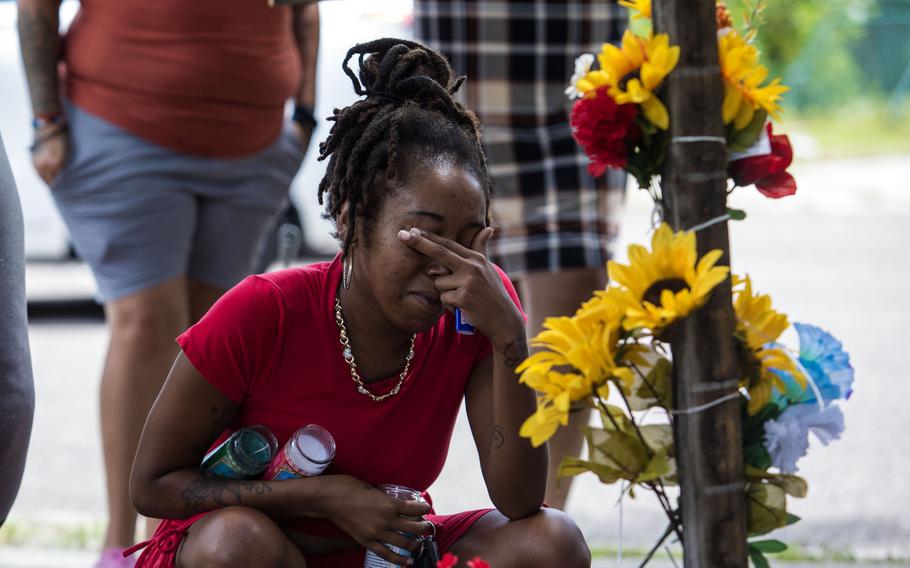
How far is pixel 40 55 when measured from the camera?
3.04 m

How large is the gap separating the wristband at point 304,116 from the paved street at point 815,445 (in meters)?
1.32

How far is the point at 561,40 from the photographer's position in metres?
3.07

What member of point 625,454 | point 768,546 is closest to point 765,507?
point 768,546

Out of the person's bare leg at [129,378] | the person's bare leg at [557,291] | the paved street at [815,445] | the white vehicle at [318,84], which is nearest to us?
the person's bare leg at [129,378]

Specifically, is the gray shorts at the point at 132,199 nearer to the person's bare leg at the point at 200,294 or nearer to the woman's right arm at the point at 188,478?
the person's bare leg at the point at 200,294

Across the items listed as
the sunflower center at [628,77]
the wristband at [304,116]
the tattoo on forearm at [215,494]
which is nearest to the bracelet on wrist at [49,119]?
the wristband at [304,116]

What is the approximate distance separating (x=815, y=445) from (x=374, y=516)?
3004 millimetres

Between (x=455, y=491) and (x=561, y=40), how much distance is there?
1.78m

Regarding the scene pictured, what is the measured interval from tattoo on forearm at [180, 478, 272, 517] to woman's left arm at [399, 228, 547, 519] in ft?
1.32

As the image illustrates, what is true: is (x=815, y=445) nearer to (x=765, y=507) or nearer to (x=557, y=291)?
(x=557, y=291)

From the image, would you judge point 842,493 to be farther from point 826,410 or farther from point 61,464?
point 61,464

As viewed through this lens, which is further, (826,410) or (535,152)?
(535,152)

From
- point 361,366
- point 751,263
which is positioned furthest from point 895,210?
point 361,366

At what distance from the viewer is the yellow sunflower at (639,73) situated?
1.67 m
